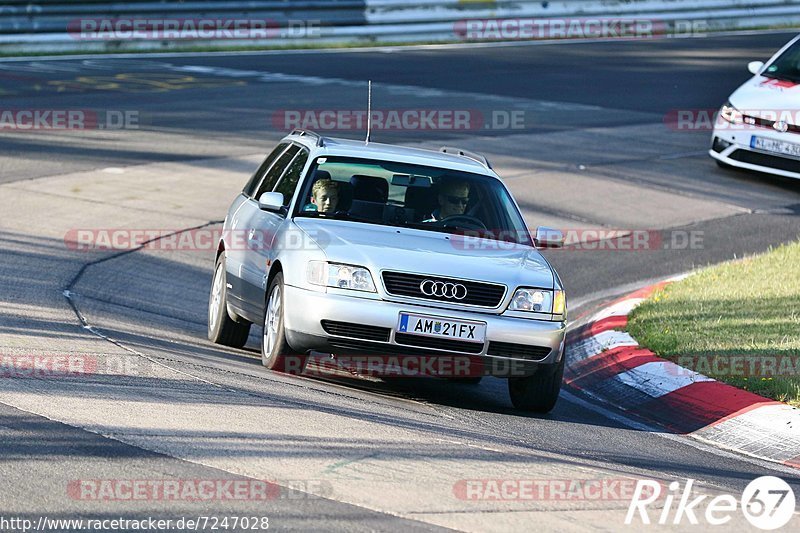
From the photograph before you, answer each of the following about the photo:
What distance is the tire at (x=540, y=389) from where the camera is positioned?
8.56 metres

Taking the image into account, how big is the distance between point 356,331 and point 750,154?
36.8 ft

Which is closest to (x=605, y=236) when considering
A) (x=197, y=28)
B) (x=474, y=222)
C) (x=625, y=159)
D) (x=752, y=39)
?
(x=625, y=159)

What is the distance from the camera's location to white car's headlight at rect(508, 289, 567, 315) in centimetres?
841

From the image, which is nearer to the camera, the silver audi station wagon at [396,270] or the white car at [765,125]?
the silver audi station wagon at [396,270]

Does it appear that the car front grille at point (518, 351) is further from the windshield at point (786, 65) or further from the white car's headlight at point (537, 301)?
the windshield at point (786, 65)

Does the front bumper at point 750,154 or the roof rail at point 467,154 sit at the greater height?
the roof rail at point 467,154

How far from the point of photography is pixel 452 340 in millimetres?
8203

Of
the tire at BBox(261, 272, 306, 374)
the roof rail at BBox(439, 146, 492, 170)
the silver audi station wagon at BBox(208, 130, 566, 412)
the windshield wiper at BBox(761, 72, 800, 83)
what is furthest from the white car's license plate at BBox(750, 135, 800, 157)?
the tire at BBox(261, 272, 306, 374)

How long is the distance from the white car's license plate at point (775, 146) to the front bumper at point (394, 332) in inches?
399

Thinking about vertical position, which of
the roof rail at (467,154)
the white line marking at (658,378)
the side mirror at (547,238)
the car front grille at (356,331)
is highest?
the roof rail at (467,154)

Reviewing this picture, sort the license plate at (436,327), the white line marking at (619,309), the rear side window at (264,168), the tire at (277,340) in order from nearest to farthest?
the license plate at (436,327) → the tire at (277,340) → the rear side window at (264,168) → the white line marking at (619,309)

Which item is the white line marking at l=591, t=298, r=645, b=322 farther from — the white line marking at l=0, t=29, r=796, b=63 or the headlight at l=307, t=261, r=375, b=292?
the white line marking at l=0, t=29, r=796, b=63

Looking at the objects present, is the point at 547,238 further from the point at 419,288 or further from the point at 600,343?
the point at 600,343

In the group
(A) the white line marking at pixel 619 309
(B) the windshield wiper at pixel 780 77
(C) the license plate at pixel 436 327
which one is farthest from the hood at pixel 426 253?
(B) the windshield wiper at pixel 780 77
